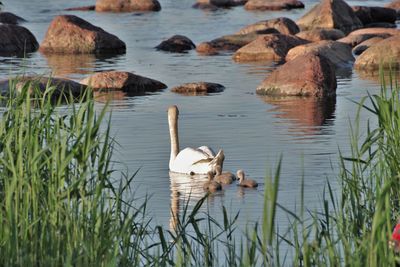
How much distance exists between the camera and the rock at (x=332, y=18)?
3850 cm

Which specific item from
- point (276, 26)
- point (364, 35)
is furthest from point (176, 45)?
point (364, 35)

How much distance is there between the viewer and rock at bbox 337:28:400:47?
3369 cm

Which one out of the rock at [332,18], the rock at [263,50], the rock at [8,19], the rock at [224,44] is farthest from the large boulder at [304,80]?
the rock at [8,19]

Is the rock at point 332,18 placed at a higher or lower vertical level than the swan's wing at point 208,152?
higher

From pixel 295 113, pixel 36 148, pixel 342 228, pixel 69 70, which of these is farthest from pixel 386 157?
pixel 69 70

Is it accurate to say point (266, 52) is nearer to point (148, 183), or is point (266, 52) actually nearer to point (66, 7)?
point (148, 183)

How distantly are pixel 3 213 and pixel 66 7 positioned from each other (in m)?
45.4

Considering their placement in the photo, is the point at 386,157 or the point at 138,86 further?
the point at 138,86

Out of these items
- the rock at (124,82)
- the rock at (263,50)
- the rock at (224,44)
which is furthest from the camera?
the rock at (224,44)

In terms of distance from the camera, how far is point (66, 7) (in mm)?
53281

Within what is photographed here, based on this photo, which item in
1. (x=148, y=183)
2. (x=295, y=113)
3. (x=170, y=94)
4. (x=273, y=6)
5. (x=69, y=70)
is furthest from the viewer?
(x=273, y=6)

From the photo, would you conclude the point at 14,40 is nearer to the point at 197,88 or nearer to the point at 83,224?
the point at 197,88

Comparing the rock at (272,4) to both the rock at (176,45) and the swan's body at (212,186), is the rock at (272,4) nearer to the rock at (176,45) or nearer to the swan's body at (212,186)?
the rock at (176,45)

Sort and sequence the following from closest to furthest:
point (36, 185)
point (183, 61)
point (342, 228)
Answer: point (342, 228)
point (36, 185)
point (183, 61)
